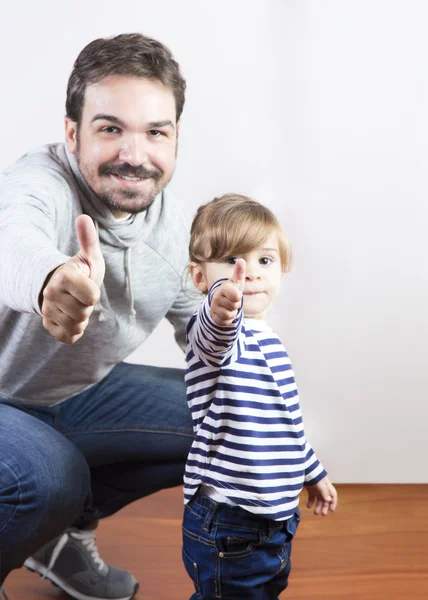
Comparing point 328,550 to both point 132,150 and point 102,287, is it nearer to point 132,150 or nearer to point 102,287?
point 102,287

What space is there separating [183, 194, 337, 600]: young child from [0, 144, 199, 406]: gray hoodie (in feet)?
1.07

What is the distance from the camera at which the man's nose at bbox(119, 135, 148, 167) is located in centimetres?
150

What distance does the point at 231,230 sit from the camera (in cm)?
120

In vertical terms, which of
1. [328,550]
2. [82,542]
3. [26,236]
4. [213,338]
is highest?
[26,236]

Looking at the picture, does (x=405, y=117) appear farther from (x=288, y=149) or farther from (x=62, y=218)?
(x=62, y=218)

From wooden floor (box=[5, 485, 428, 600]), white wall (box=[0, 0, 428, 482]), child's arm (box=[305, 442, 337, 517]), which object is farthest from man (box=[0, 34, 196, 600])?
white wall (box=[0, 0, 428, 482])

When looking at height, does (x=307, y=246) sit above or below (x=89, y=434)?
above

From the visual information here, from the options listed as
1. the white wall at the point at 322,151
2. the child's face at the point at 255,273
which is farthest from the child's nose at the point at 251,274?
the white wall at the point at 322,151

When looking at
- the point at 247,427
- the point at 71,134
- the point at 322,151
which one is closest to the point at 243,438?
the point at 247,427

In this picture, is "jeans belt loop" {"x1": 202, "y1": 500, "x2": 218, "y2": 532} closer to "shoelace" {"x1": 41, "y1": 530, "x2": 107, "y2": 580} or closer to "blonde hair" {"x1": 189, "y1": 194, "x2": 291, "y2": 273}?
"blonde hair" {"x1": 189, "y1": 194, "x2": 291, "y2": 273}

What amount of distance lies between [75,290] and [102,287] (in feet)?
2.19

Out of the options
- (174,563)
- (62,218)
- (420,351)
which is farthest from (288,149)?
(174,563)

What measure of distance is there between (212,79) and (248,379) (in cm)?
122

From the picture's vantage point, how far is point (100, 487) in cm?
168
